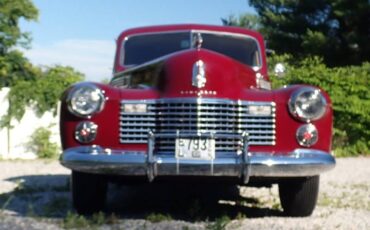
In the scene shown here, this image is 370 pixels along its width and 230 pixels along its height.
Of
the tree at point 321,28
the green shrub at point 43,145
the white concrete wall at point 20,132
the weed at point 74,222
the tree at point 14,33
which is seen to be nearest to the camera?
the weed at point 74,222

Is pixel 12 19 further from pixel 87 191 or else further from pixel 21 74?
pixel 87 191

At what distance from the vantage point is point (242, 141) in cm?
612

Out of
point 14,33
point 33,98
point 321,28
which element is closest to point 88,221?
point 33,98

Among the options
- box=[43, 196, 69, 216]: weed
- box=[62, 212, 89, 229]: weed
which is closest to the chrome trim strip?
box=[62, 212, 89, 229]: weed

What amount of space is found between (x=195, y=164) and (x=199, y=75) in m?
0.83

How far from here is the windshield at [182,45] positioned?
812cm

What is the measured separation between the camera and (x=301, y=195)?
6.75m

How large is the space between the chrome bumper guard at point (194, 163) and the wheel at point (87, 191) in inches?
19.0

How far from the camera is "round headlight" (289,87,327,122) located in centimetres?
629

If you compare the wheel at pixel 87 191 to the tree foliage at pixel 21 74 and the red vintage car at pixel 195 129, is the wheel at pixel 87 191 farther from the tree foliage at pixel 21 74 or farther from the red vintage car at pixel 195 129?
the tree foliage at pixel 21 74

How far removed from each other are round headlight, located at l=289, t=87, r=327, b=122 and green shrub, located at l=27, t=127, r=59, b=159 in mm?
9369

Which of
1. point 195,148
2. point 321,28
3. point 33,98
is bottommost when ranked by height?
point 195,148

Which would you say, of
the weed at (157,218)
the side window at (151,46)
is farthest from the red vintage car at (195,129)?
the side window at (151,46)

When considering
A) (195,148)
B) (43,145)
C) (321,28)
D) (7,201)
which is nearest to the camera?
(195,148)
